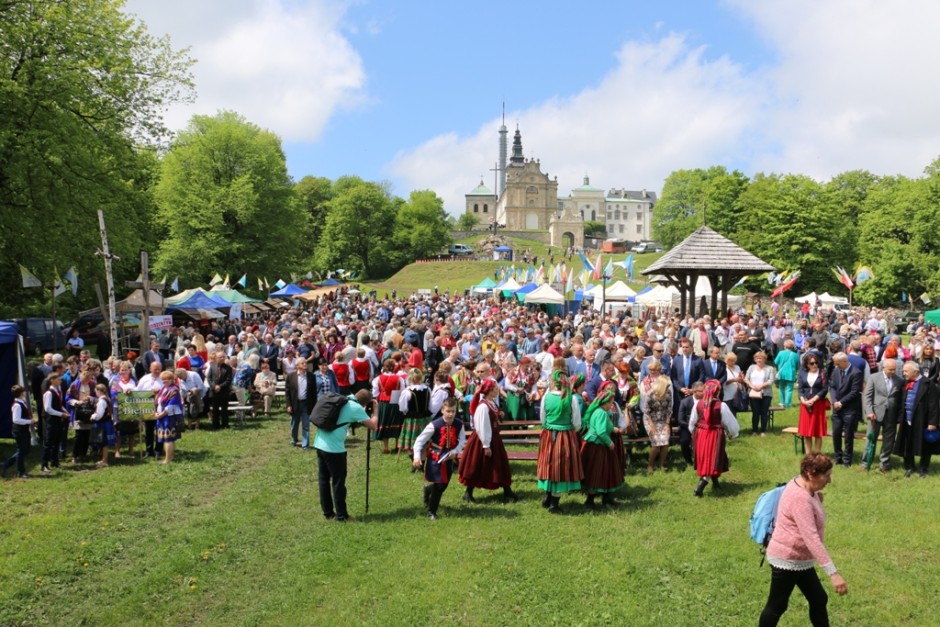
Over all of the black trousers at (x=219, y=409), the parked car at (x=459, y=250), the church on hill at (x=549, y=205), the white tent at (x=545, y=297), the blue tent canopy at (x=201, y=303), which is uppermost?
the church on hill at (x=549, y=205)

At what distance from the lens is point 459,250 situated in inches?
3652

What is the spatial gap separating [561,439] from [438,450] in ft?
4.57

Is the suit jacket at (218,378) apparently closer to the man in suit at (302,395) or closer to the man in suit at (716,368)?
the man in suit at (302,395)

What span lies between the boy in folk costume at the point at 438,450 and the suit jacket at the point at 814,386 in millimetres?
4960

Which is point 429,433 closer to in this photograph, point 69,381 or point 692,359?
point 692,359

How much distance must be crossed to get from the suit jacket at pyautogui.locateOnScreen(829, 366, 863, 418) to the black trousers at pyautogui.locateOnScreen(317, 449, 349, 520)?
21.3 ft

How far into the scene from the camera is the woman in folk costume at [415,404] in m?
9.83

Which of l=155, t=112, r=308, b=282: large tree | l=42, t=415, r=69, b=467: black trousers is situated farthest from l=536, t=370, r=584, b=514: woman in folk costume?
l=155, t=112, r=308, b=282: large tree

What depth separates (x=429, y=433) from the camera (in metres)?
7.84

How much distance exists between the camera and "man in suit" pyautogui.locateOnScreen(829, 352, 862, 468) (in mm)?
9141

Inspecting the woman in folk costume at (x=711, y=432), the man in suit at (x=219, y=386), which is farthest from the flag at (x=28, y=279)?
the woman in folk costume at (x=711, y=432)

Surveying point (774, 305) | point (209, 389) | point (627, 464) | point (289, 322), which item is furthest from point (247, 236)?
point (627, 464)

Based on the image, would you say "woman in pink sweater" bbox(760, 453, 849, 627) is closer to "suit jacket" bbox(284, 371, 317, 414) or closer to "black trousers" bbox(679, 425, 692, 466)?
"black trousers" bbox(679, 425, 692, 466)

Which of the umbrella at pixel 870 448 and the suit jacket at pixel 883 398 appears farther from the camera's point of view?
the umbrella at pixel 870 448
